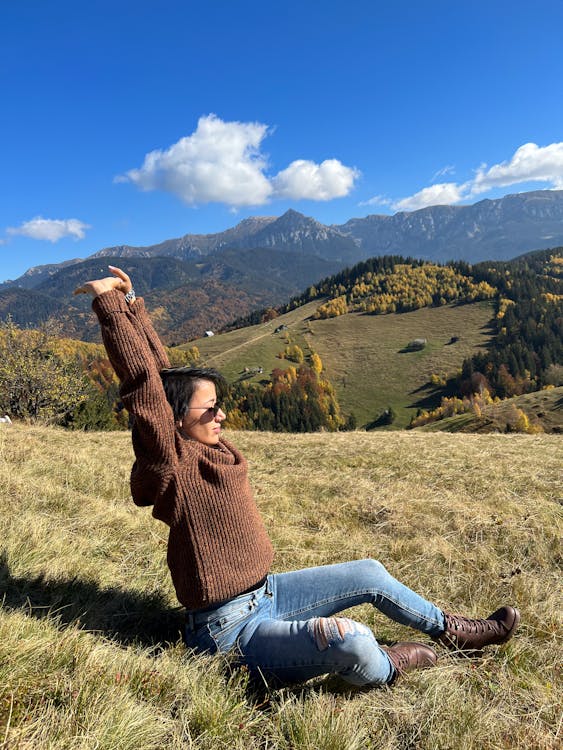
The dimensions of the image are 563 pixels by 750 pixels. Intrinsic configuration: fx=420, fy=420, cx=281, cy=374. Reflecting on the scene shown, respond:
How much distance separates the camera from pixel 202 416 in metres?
3.46

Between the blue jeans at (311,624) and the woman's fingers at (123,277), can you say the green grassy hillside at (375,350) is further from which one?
the woman's fingers at (123,277)

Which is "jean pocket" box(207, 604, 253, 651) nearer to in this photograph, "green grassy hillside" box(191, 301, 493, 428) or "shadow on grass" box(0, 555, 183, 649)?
"shadow on grass" box(0, 555, 183, 649)

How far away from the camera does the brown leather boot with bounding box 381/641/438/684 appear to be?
3115 millimetres

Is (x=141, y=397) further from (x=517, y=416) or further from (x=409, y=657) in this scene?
(x=517, y=416)

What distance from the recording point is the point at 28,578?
13.0 ft

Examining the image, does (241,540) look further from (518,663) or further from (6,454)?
Answer: (6,454)

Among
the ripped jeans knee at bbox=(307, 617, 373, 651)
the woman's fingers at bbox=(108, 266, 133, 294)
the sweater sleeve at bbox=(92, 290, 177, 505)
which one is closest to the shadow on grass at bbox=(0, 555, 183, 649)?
the ripped jeans knee at bbox=(307, 617, 373, 651)

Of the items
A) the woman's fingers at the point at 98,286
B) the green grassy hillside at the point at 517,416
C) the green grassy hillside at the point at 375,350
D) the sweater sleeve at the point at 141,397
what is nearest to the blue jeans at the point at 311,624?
the sweater sleeve at the point at 141,397

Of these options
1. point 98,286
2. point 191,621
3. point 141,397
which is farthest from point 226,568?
point 98,286

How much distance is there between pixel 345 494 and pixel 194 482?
5.72m

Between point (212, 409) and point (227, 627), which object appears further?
point (212, 409)

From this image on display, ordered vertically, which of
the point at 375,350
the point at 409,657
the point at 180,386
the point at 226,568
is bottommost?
the point at 375,350

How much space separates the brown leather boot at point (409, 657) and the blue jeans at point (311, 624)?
4.4 inches

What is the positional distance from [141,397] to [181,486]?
0.72 meters
